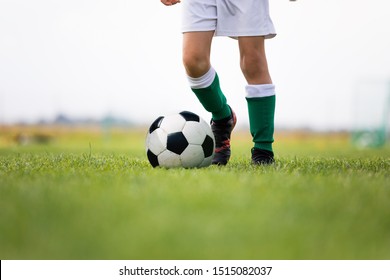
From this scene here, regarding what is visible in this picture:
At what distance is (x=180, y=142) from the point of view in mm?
3217

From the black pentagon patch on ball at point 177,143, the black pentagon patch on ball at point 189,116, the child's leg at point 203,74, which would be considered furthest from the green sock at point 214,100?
→ the black pentagon patch on ball at point 177,143

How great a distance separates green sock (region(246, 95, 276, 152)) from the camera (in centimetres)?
358

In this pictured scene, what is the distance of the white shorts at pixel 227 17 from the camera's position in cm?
339

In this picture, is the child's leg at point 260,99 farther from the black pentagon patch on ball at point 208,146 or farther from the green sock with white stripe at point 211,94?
the black pentagon patch on ball at point 208,146

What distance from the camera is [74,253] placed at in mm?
1509

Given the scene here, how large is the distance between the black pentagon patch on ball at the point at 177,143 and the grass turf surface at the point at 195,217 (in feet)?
1.82

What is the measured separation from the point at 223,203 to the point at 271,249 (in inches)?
17.8

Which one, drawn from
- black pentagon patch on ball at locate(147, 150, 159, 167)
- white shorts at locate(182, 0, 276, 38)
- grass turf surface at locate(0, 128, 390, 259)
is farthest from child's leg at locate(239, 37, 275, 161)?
grass turf surface at locate(0, 128, 390, 259)

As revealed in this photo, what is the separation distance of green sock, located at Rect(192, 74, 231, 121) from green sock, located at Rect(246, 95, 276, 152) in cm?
22

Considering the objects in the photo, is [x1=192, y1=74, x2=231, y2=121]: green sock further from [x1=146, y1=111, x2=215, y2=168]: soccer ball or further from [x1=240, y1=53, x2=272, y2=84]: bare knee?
[x1=146, y1=111, x2=215, y2=168]: soccer ball

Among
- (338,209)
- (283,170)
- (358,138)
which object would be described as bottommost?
(358,138)

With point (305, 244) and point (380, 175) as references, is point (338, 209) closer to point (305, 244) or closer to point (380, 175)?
point (305, 244)

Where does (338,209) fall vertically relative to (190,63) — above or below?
below
